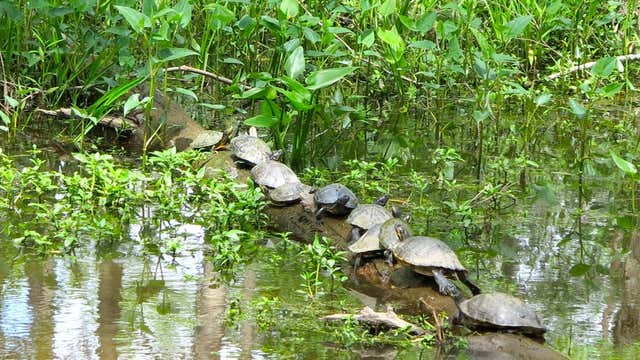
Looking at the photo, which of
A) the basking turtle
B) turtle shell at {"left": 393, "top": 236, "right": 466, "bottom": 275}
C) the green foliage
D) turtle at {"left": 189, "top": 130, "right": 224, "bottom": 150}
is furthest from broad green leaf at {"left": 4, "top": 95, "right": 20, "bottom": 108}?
turtle shell at {"left": 393, "top": 236, "right": 466, "bottom": 275}

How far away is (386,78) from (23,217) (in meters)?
4.27

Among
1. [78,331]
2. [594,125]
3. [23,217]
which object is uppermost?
[594,125]

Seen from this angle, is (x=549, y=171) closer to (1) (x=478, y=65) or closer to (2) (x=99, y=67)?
(1) (x=478, y=65)

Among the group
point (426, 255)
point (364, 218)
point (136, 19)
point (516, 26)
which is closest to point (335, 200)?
point (364, 218)

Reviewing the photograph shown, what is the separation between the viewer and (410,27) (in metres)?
7.83

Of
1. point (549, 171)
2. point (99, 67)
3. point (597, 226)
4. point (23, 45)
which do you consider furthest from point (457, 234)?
point (23, 45)

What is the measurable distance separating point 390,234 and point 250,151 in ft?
6.29

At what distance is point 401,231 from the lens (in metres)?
4.94

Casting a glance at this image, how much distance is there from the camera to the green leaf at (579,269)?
17.2ft

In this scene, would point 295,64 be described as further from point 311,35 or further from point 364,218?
point 364,218

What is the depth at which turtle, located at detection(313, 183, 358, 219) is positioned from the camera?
5523 mm

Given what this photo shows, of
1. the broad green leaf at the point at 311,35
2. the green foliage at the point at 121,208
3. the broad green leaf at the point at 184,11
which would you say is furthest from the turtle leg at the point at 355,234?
the broad green leaf at the point at 184,11

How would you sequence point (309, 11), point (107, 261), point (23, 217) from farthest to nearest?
point (309, 11)
point (23, 217)
point (107, 261)

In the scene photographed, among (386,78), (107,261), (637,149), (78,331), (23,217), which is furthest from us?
(386,78)
